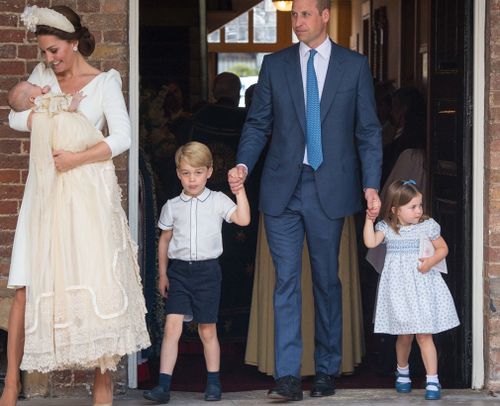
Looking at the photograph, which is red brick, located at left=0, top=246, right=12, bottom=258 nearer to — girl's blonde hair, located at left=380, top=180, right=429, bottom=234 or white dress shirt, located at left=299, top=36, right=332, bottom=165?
white dress shirt, located at left=299, top=36, right=332, bottom=165

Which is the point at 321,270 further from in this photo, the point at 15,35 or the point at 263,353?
the point at 15,35

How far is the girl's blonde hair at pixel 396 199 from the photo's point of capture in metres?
6.41

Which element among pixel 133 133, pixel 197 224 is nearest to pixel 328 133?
pixel 197 224

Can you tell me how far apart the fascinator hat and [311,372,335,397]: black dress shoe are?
2.21m

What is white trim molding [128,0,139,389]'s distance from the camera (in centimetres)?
645

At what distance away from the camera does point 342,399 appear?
650 centimetres

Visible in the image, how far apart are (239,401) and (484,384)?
1.29 m

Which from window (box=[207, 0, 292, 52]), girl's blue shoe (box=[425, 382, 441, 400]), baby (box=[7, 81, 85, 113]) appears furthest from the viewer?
window (box=[207, 0, 292, 52])

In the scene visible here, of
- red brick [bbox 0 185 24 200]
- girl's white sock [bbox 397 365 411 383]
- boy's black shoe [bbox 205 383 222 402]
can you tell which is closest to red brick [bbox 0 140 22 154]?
red brick [bbox 0 185 24 200]

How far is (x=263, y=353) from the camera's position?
722 cm

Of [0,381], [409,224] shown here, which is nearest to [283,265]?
[409,224]

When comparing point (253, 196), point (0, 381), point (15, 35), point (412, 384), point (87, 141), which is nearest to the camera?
point (87, 141)

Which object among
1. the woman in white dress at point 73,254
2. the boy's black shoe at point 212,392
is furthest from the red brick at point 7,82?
the boy's black shoe at point 212,392

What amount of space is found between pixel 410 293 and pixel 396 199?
47 cm
